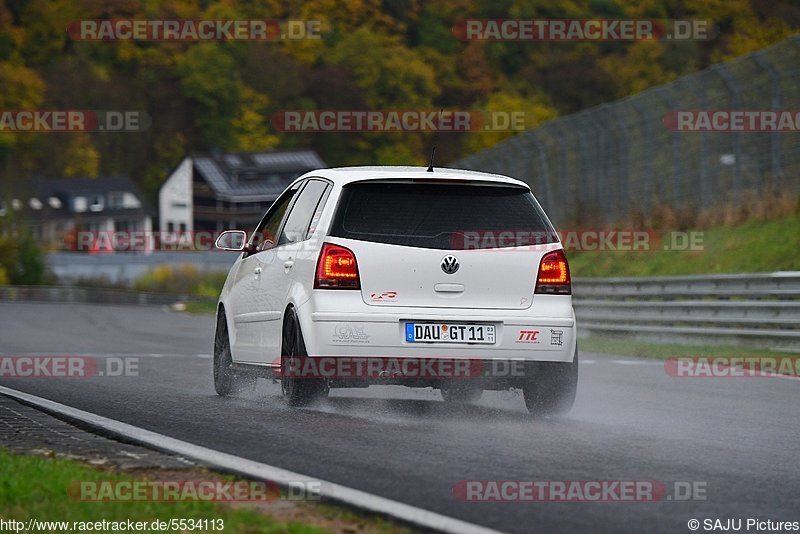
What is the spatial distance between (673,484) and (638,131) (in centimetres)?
2330

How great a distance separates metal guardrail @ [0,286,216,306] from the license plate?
77963mm

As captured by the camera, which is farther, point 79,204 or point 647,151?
point 79,204

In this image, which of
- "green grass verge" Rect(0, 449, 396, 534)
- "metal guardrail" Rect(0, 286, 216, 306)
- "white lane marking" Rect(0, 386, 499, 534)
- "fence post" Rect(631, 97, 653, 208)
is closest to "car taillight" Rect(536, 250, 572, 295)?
"white lane marking" Rect(0, 386, 499, 534)

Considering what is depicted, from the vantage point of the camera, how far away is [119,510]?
6422mm

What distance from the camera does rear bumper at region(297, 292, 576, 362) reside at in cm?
1048

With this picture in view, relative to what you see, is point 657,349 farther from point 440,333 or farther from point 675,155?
point 440,333

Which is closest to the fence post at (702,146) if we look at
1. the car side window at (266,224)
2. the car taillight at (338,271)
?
the car side window at (266,224)

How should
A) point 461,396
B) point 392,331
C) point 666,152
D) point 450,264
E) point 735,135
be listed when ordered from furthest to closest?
point 666,152 → point 735,135 → point 461,396 → point 450,264 → point 392,331

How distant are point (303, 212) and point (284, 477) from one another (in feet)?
14.6

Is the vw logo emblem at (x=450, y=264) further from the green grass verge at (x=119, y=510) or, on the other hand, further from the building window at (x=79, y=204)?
the building window at (x=79, y=204)

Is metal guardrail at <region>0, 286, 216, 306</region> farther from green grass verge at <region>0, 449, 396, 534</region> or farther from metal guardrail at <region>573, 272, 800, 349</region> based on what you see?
green grass verge at <region>0, 449, 396, 534</region>

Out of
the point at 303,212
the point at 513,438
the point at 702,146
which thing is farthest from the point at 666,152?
the point at 513,438

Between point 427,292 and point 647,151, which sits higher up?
point 647,151

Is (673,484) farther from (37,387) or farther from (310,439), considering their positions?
(37,387)
